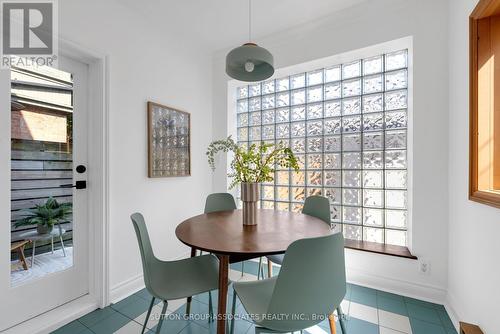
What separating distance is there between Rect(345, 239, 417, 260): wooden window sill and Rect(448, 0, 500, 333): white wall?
315mm

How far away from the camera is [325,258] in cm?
92

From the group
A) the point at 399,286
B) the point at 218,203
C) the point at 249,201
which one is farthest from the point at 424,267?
the point at 218,203

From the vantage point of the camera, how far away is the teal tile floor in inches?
62.3

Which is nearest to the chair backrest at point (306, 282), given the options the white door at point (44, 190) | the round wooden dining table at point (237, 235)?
the round wooden dining table at point (237, 235)

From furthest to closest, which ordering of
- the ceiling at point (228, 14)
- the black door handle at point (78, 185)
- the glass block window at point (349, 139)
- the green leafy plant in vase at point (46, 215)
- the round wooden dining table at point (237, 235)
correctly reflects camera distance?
the glass block window at point (349, 139) < the ceiling at point (228, 14) < the black door handle at point (78, 185) < the green leafy plant in vase at point (46, 215) < the round wooden dining table at point (237, 235)

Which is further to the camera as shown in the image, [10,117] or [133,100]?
[133,100]

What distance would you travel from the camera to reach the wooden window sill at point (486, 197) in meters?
1.12

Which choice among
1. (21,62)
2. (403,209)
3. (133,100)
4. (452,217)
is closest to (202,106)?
(133,100)

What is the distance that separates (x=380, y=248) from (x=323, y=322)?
908mm

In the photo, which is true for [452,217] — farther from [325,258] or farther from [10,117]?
[10,117]

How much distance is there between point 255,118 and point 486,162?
2.30m

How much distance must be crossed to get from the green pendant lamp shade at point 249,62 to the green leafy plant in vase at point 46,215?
1.68 m

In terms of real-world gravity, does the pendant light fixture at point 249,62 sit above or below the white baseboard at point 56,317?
above

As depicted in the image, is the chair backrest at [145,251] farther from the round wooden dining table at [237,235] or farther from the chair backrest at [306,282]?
the chair backrest at [306,282]
